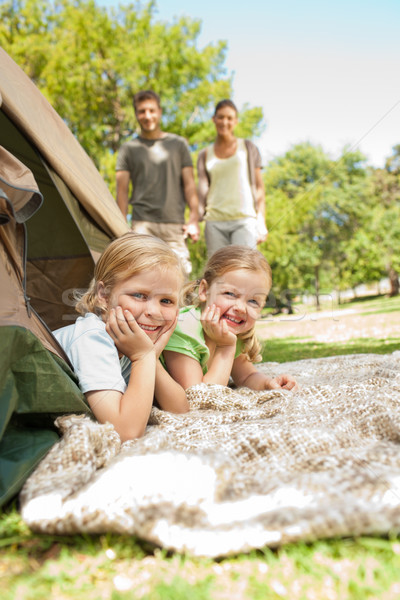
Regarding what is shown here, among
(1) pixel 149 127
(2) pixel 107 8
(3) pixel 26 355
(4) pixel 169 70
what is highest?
(2) pixel 107 8

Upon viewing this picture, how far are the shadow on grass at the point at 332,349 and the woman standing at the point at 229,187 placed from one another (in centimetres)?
131

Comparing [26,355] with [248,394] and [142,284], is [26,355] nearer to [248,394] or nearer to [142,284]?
[142,284]

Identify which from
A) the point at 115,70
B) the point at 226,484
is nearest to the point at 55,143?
the point at 226,484

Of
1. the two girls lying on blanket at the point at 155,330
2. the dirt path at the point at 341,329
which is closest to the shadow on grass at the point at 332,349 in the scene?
the dirt path at the point at 341,329

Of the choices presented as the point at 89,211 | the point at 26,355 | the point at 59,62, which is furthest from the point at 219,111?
the point at 59,62

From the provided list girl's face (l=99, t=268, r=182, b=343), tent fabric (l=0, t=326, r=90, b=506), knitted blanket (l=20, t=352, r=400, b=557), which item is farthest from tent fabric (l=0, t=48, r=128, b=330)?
knitted blanket (l=20, t=352, r=400, b=557)

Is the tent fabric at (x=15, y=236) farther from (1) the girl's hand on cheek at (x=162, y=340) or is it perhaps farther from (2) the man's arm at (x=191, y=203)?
(2) the man's arm at (x=191, y=203)

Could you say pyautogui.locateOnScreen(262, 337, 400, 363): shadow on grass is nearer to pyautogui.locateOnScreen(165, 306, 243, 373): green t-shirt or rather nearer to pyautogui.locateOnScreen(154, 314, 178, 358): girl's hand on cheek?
pyautogui.locateOnScreen(165, 306, 243, 373): green t-shirt

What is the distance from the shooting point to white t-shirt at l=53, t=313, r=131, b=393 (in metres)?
1.90

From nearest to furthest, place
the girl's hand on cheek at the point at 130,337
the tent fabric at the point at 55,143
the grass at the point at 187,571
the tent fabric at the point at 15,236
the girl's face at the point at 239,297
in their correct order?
1. the grass at the point at 187,571
2. the tent fabric at the point at 15,236
3. the girl's hand on cheek at the point at 130,337
4. the tent fabric at the point at 55,143
5. the girl's face at the point at 239,297

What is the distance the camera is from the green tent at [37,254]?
5.24ft

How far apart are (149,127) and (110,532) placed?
4.19 metres

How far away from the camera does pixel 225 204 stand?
4.62 meters

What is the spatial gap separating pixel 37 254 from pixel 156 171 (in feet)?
6.10
